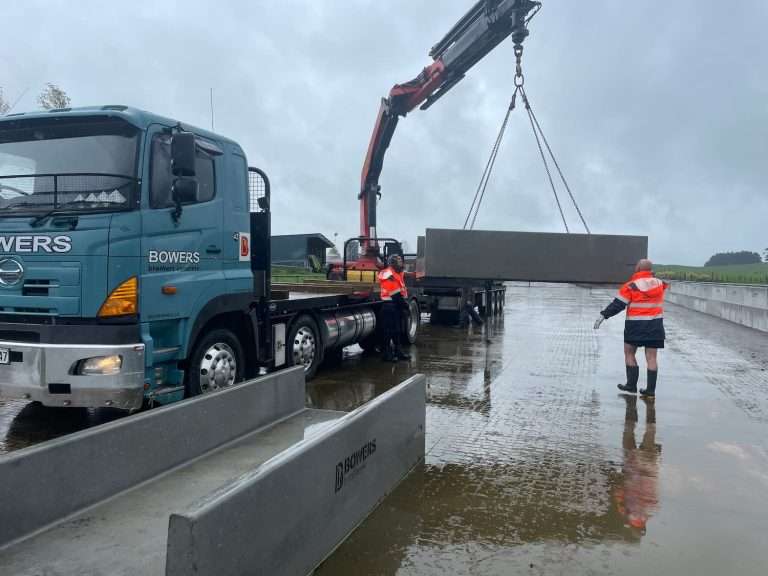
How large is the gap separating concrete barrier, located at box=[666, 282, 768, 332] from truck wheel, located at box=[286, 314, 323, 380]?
43.5ft

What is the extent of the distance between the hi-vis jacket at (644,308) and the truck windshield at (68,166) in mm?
5661

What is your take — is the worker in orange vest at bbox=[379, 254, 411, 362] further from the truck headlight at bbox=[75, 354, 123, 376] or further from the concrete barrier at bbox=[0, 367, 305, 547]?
the truck headlight at bbox=[75, 354, 123, 376]

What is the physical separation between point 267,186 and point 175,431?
3.56m

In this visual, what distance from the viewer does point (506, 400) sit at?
7.57 metres

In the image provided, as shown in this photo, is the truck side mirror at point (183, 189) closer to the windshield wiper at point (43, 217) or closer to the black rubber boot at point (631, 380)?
the windshield wiper at point (43, 217)

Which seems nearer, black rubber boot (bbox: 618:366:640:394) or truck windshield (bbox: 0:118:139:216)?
truck windshield (bbox: 0:118:139:216)

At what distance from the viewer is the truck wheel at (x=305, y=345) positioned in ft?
26.5

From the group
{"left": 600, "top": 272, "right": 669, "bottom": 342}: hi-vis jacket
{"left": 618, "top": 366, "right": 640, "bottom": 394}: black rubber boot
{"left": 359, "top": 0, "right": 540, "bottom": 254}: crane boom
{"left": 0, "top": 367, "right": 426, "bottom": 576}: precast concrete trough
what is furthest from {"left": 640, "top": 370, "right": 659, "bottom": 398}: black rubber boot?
{"left": 359, "top": 0, "right": 540, "bottom": 254}: crane boom

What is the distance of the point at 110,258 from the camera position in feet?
16.6

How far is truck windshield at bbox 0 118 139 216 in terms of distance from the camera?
521cm

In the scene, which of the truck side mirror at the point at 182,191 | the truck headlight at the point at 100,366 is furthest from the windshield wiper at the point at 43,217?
the truck headlight at the point at 100,366

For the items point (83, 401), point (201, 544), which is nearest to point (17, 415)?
point (83, 401)

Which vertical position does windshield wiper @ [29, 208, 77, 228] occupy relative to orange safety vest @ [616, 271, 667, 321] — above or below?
above

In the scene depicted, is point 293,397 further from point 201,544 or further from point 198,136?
point 201,544
